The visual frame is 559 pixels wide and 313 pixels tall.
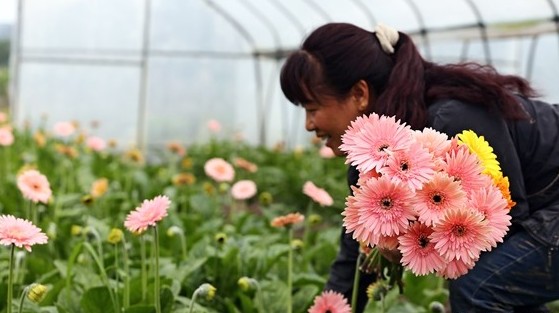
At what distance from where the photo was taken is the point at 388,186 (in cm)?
143

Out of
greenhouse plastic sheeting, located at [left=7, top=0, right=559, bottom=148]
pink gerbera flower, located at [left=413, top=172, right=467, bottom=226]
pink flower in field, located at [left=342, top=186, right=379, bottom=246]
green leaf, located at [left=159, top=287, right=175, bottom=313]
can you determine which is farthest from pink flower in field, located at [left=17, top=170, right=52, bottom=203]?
greenhouse plastic sheeting, located at [left=7, top=0, right=559, bottom=148]

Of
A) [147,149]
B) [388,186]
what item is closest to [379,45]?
[388,186]

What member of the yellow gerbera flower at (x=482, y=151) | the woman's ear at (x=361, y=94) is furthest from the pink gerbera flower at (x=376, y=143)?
the woman's ear at (x=361, y=94)

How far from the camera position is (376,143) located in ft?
4.79

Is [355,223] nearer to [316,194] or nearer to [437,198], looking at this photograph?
[437,198]

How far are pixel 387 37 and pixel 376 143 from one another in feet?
2.43

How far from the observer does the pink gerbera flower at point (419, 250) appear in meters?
1.46

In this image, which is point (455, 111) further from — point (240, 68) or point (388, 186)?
point (240, 68)

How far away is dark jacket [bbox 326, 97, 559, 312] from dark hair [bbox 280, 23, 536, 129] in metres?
0.05

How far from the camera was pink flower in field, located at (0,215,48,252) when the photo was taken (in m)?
1.66

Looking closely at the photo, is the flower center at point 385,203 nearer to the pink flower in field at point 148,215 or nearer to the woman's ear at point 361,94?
the pink flower in field at point 148,215

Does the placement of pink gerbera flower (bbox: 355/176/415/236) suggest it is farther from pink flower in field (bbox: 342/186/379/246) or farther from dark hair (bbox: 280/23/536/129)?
dark hair (bbox: 280/23/536/129)

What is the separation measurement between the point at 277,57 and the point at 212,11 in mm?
932

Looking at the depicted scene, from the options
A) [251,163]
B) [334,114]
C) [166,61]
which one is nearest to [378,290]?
[334,114]
